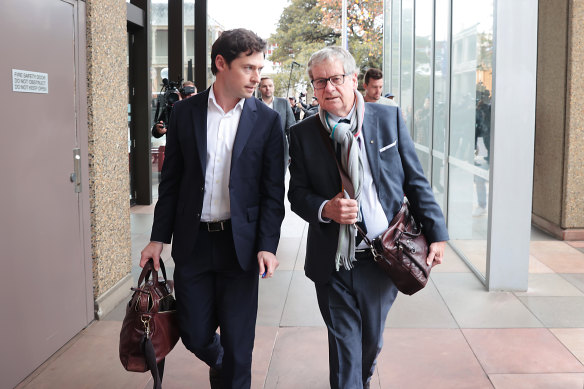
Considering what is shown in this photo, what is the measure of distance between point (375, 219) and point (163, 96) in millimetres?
6837

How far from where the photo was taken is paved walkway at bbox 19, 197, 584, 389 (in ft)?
12.3

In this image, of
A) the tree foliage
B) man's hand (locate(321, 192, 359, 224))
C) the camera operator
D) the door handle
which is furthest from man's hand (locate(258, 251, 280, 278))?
the tree foliage

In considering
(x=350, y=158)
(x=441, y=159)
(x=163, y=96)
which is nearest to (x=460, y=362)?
(x=350, y=158)

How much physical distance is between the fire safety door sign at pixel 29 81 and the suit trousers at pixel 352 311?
2.01 meters

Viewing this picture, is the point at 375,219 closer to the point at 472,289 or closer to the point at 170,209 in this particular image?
the point at 170,209

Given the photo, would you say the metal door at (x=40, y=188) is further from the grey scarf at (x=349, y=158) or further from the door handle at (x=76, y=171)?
the grey scarf at (x=349, y=158)

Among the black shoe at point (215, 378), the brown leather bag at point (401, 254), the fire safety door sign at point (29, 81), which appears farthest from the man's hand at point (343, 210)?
the fire safety door sign at point (29, 81)

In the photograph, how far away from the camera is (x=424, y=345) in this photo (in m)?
4.27

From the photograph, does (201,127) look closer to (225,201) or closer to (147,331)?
(225,201)

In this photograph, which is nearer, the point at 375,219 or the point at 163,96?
the point at 375,219

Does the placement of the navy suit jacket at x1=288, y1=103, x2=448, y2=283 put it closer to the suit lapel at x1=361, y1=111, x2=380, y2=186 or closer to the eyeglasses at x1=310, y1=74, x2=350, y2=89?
the suit lapel at x1=361, y1=111, x2=380, y2=186

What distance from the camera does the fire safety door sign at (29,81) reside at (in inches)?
141

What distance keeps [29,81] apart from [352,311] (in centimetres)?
226

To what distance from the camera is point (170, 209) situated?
9.99 ft
